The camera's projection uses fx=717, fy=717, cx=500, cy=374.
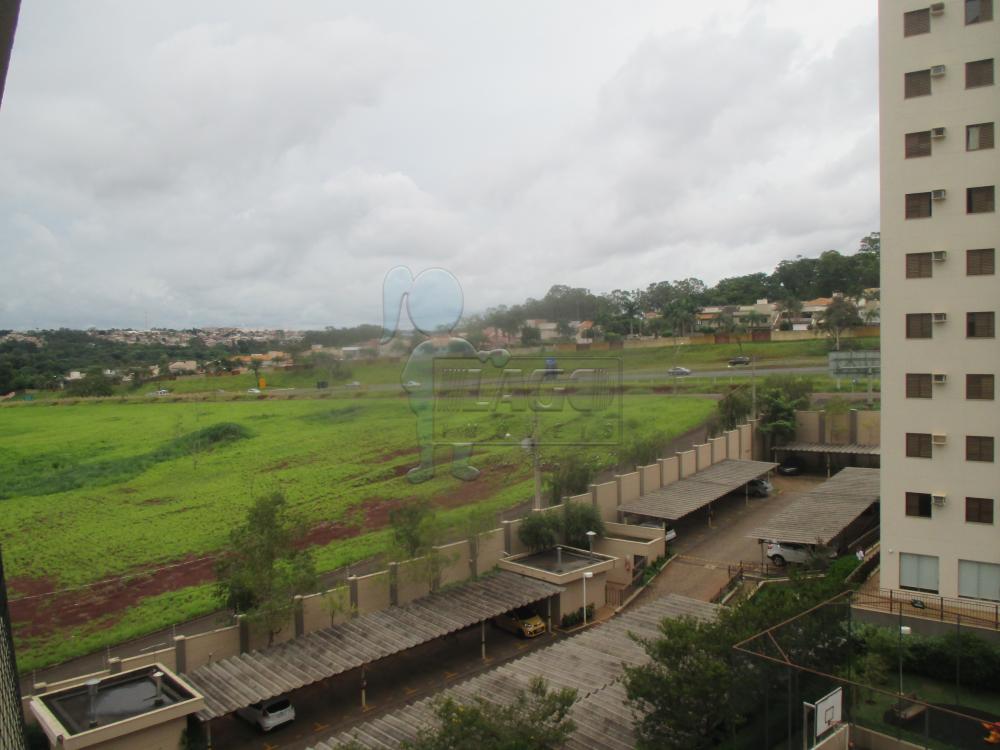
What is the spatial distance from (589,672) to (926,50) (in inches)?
564

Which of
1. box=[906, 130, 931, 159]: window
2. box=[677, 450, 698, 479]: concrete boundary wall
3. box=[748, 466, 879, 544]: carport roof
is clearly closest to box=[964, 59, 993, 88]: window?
box=[906, 130, 931, 159]: window

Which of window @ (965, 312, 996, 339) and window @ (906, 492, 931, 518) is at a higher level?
window @ (965, 312, 996, 339)

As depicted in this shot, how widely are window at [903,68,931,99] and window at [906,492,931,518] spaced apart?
27.9ft

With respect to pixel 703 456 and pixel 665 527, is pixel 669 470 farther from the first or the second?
pixel 665 527

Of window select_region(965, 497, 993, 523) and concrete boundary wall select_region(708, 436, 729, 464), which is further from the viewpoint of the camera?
concrete boundary wall select_region(708, 436, 729, 464)

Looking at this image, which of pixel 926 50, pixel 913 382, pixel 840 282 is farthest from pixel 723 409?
pixel 840 282

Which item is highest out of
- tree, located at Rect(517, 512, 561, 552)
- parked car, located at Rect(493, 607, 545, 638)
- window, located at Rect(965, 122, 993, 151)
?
window, located at Rect(965, 122, 993, 151)

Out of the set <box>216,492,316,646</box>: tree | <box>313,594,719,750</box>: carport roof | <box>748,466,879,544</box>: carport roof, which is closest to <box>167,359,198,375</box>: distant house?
<box>216,492,316,646</box>: tree

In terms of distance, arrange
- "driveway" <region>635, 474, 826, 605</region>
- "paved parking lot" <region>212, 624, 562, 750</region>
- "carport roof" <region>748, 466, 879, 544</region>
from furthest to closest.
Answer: "carport roof" <region>748, 466, 879, 544</region> → "driveway" <region>635, 474, 826, 605</region> → "paved parking lot" <region>212, 624, 562, 750</region>

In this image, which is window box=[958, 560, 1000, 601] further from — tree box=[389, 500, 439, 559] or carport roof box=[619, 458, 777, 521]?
tree box=[389, 500, 439, 559]

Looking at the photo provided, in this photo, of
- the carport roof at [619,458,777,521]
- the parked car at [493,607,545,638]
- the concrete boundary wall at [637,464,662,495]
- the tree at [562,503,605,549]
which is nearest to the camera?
the parked car at [493,607,545,638]

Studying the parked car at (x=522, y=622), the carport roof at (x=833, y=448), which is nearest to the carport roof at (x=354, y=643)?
the parked car at (x=522, y=622)

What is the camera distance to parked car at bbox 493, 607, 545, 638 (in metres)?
16.9

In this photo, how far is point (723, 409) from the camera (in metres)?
33.5
